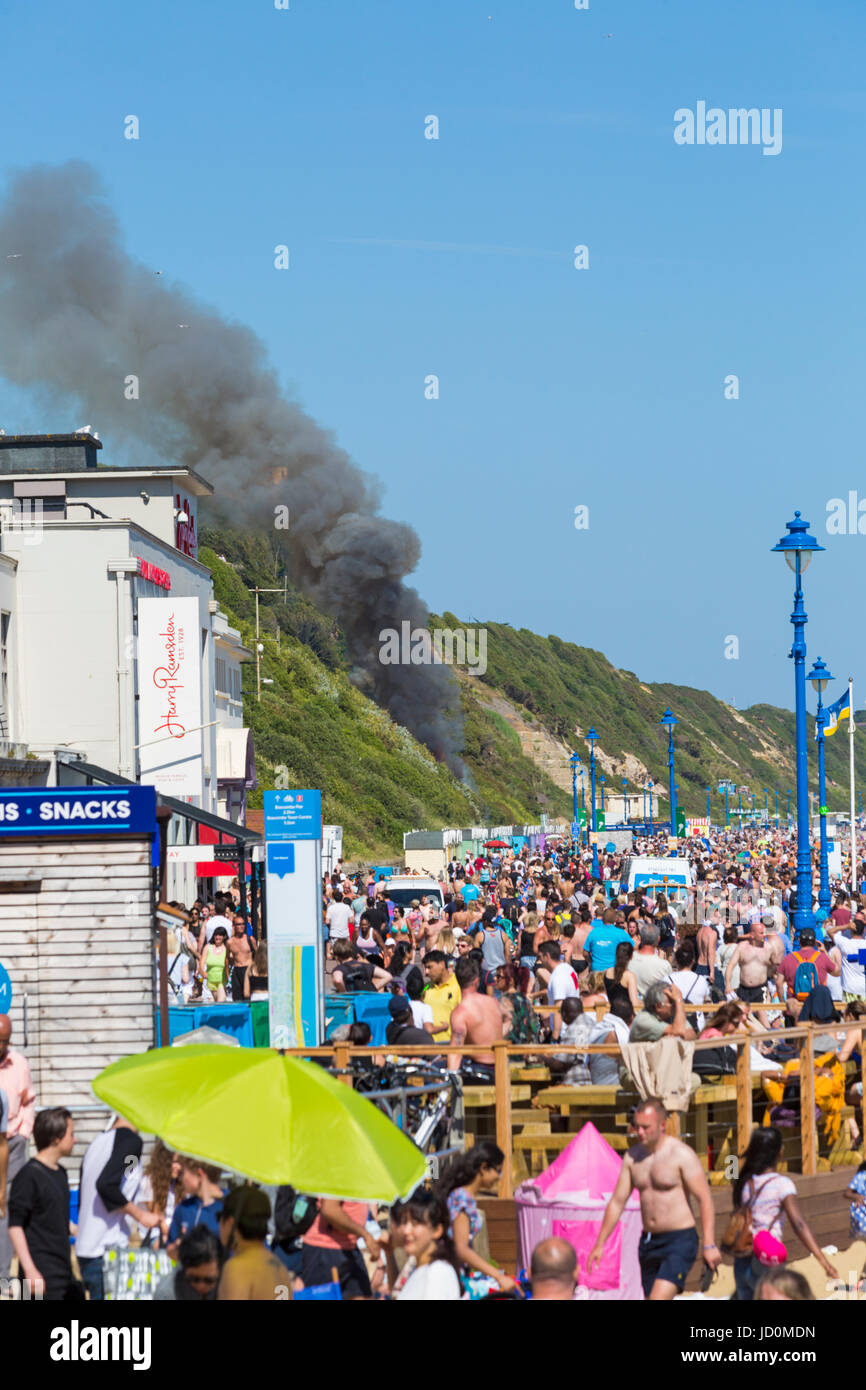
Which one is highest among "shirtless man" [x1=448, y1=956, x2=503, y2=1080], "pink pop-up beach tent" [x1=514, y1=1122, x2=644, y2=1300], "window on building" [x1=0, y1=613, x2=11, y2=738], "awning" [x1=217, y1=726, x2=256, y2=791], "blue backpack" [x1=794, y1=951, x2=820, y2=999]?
"window on building" [x1=0, y1=613, x2=11, y2=738]

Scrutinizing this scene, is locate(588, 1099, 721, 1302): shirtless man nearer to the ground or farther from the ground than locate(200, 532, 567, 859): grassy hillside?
nearer to the ground

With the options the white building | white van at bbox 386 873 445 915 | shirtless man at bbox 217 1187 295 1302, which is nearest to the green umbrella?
shirtless man at bbox 217 1187 295 1302

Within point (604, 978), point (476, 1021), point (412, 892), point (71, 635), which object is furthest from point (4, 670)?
point (476, 1021)

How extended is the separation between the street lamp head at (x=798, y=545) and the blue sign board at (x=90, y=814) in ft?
39.0

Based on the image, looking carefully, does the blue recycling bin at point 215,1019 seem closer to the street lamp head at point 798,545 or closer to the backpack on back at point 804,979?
the backpack on back at point 804,979

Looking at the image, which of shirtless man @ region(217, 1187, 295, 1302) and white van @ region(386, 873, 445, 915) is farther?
white van @ region(386, 873, 445, 915)

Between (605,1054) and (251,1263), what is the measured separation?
3.83 metres

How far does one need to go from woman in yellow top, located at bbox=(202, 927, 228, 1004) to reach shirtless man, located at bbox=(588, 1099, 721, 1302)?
33.8ft

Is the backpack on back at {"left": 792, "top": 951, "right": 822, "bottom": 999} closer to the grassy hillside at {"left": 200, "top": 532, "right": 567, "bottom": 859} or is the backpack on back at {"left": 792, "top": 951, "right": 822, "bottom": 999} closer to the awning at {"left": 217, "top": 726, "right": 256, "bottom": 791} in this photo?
the awning at {"left": 217, "top": 726, "right": 256, "bottom": 791}

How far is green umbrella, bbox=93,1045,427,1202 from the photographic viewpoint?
5.59m

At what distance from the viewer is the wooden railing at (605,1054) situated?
28.2 ft

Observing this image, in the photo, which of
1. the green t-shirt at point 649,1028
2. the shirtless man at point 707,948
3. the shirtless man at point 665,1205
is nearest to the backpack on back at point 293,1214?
the shirtless man at point 665,1205

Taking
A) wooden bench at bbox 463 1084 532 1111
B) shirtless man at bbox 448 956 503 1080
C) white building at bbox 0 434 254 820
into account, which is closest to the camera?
wooden bench at bbox 463 1084 532 1111

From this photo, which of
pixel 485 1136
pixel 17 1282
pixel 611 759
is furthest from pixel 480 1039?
pixel 611 759
